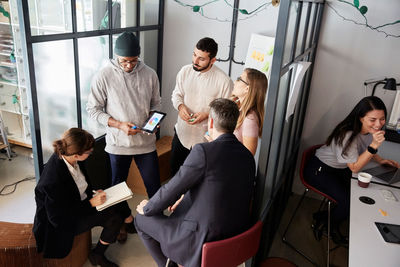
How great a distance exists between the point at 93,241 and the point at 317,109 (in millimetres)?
2356

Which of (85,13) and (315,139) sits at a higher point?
(85,13)

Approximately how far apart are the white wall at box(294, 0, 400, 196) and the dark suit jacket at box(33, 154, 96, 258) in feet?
7.72

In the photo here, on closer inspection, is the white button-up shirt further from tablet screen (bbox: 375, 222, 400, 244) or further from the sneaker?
tablet screen (bbox: 375, 222, 400, 244)

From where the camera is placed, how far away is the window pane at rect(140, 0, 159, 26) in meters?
3.46

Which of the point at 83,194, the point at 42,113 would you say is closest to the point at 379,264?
the point at 83,194

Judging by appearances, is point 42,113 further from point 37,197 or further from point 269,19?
point 269,19

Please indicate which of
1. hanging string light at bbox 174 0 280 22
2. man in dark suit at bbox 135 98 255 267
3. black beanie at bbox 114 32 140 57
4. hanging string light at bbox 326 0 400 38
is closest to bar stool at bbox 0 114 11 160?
black beanie at bbox 114 32 140 57

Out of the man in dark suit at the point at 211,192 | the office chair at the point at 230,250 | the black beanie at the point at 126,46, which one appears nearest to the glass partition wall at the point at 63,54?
the black beanie at the point at 126,46

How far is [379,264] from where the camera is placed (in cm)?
170

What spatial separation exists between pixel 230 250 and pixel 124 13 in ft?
7.75

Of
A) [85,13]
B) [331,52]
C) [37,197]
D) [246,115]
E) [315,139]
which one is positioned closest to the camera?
[37,197]

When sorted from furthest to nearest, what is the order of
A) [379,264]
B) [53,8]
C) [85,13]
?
[85,13], [53,8], [379,264]

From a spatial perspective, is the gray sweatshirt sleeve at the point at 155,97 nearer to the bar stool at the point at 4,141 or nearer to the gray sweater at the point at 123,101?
the gray sweater at the point at 123,101

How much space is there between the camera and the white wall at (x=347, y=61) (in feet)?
9.86
